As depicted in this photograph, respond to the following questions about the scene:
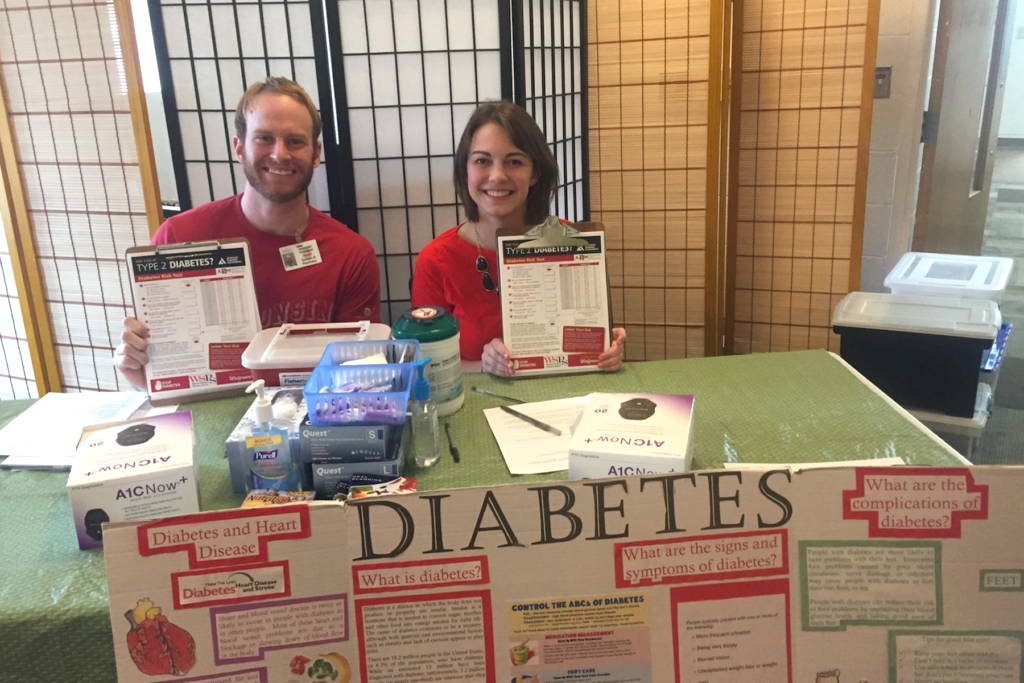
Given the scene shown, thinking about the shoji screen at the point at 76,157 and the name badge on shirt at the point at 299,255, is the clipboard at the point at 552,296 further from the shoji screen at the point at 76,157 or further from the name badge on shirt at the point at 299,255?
the shoji screen at the point at 76,157

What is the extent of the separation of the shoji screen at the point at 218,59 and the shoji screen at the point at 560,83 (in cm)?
68

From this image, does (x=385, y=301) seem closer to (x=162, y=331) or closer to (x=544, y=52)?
(x=544, y=52)

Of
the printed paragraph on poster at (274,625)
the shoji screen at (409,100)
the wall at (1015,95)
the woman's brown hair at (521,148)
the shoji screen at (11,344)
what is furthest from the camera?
the wall at (1015,95)

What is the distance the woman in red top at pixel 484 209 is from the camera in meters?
2.01

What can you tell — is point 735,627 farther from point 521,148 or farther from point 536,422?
point 521,148

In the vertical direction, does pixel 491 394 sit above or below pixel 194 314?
below

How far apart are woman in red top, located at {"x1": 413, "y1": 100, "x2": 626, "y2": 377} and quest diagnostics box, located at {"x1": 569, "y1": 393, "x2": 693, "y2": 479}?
2.66 ft

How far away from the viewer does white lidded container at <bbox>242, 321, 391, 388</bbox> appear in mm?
1432

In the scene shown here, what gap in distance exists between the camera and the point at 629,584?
0.82m

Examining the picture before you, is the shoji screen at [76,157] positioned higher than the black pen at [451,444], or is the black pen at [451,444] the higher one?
the shoji screen at [76,157]

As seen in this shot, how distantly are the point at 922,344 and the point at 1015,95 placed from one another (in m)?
6.83

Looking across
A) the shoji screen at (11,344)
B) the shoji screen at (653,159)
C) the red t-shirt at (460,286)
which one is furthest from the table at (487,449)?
the shoji screen at (11,344)

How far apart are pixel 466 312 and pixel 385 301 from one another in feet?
2.27

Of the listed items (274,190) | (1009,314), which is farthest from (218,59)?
(1009,314)
